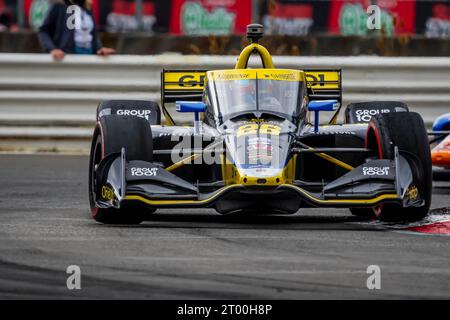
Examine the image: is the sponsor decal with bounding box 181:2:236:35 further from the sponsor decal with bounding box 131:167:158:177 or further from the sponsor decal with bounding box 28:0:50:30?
the sponsor decal with bounding box 131:167:158:177

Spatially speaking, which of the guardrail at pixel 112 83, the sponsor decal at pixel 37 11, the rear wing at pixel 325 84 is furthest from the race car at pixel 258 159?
the sponsor decal at pixel 37 11

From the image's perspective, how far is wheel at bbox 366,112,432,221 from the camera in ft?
33.6

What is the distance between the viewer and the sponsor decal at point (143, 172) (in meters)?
10.1

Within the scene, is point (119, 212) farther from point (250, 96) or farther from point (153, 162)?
point (250, 96)

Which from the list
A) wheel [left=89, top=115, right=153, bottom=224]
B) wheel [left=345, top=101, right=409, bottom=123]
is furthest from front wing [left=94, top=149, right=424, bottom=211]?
wheel [left=345, top=101, right=409, bottom=123]

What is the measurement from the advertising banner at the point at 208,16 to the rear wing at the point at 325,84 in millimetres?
8754

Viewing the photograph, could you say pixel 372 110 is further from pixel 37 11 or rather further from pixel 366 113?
pixel 37 11

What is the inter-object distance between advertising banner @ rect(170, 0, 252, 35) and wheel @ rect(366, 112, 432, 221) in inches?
415

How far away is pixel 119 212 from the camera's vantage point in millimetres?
10242

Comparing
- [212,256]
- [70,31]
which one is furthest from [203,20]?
[212,256]

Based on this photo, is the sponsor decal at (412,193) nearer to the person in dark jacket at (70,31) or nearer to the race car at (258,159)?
the race car at (258,159)

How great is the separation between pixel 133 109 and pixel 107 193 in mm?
1895

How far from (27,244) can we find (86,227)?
42.3 inches
